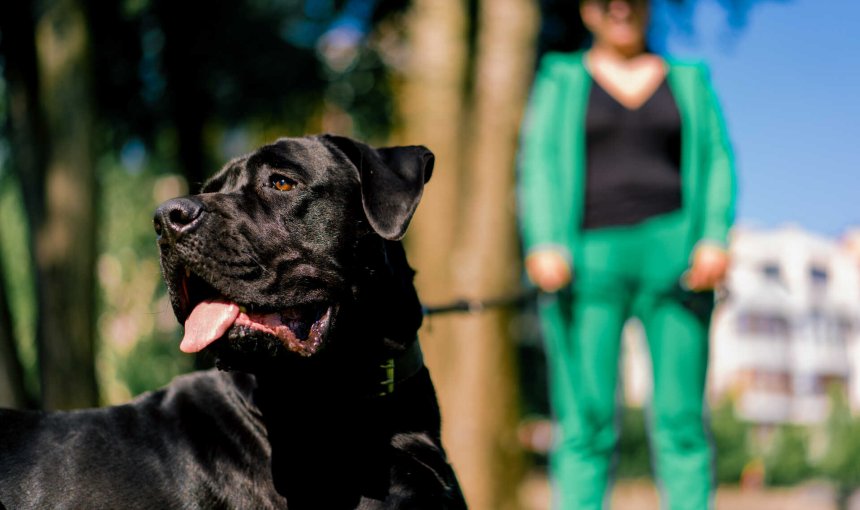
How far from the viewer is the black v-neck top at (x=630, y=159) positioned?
13.4 feet

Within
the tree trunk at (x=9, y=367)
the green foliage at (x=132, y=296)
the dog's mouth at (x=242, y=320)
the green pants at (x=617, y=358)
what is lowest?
the green foliage at (x=132, y=296)

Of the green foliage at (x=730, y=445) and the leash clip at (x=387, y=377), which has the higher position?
the leash clip at (x=387, y=377)

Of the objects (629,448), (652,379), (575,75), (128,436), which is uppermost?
(575,75)

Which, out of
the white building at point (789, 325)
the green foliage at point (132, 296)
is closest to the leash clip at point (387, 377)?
the green foliage at point (132, 296)

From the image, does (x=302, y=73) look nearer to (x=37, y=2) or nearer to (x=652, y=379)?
(x=37, y=2)

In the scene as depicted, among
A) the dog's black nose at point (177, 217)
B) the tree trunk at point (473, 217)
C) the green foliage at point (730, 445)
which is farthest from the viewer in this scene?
the green foliage at point (730, 445)

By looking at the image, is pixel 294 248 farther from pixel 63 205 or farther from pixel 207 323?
pixel 63 205

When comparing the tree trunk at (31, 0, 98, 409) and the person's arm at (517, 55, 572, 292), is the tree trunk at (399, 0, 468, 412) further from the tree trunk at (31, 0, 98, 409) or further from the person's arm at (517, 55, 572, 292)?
the tree trunk at (31, 0, 98, 409)

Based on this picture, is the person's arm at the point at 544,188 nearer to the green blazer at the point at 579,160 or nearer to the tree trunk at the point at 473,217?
the green blazer at the point at 579,160

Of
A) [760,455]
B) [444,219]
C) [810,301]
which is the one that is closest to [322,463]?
[444,219]

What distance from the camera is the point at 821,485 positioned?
18.1 meters

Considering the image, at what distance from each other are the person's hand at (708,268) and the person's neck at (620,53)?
3.08ft

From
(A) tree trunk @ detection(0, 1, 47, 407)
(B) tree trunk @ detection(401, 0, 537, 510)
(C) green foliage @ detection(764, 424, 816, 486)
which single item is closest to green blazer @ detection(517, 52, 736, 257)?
(B) tree trunk @ detection(401, 0, 537, 510)

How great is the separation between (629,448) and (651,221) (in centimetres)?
1840
